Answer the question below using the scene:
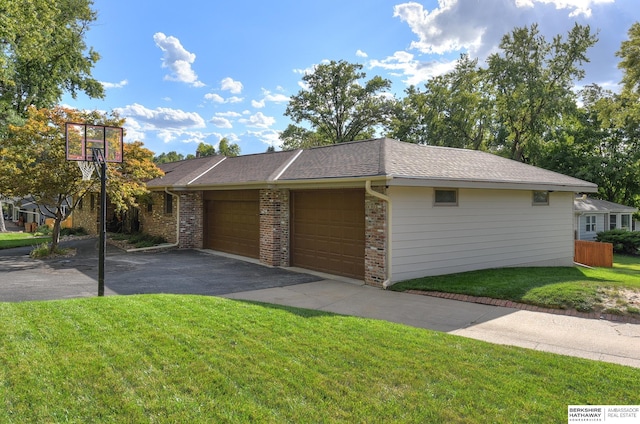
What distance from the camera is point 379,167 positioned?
939cm

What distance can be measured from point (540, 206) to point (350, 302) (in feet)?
26.8

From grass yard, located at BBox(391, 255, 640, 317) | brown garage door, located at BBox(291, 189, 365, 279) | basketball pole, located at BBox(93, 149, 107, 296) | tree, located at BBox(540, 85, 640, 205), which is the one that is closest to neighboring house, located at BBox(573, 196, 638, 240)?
tree, located at BBox(540, 85, 640, 205)

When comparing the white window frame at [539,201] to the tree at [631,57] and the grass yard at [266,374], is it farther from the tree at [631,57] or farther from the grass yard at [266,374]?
the tree at [631,57]

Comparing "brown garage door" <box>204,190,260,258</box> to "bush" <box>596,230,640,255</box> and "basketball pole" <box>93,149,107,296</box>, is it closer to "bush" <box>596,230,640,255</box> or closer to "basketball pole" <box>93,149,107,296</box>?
"basketball pole" <box>93,149,107,296</box>

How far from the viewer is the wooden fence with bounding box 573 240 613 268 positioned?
51.7ft

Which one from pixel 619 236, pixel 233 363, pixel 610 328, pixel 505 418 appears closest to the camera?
pixel 505 418

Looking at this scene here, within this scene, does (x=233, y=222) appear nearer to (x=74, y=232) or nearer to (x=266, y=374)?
(x=266, y=374)

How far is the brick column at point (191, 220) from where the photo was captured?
54.1ft

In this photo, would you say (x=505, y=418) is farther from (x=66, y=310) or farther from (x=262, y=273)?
(x=262, y=273)

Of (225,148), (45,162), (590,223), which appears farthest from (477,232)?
(225,148)

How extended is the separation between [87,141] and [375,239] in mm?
6190

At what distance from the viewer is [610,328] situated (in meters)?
6.29

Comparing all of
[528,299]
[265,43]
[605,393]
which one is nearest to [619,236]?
[528,299]

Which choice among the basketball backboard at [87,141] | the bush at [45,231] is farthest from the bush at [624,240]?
the bush at [45,231]
